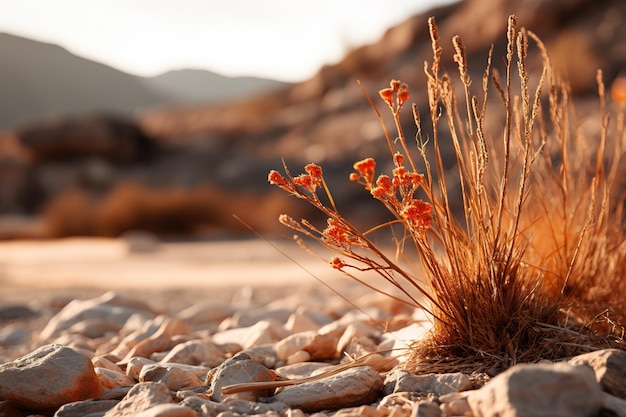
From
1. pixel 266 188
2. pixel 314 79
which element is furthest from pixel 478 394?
pixel 314 79

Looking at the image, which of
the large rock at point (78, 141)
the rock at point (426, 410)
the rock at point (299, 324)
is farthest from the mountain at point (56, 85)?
the rock at point (426, 410)

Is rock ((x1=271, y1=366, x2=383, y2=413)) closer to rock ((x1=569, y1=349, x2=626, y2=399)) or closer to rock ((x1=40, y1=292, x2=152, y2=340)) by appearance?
rock ((x1=569, y1=349, x2=626, y2=399))

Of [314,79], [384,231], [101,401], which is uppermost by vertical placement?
[314,79]

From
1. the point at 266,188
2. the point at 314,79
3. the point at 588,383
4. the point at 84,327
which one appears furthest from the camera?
the point at 314,79

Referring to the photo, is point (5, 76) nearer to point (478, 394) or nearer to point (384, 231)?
Answer: point (384, 231)

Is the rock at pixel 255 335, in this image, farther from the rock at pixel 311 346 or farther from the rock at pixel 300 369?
the rock at pixel 300 369

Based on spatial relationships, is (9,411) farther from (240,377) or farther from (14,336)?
(14,336)

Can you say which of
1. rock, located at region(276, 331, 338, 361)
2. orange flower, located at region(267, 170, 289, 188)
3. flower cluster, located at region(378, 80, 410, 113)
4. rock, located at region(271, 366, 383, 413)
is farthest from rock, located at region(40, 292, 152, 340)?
flower cluster, located at region(378, 80, 410, 113)

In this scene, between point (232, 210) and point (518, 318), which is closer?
point (518, 318)
